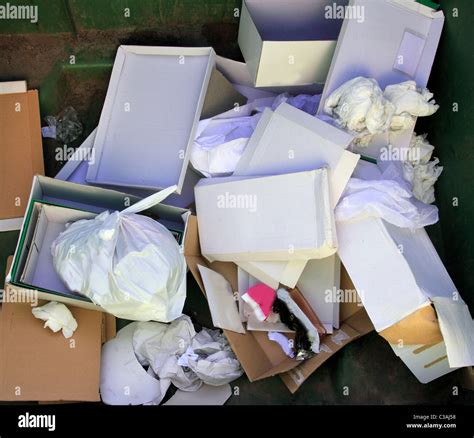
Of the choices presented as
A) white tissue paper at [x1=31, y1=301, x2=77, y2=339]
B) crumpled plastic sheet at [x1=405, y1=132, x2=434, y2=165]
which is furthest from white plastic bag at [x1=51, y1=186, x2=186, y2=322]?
crumpled plastic sheet at [x1=405, y1=132, x2=434, y2=165]

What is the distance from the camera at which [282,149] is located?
2.93m

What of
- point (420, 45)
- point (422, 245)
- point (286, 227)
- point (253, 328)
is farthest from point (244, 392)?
point (420, 45)

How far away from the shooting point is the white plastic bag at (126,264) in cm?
276

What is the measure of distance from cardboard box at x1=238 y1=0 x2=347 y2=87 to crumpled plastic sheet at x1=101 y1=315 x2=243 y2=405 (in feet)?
4.06

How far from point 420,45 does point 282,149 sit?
33.9 inches

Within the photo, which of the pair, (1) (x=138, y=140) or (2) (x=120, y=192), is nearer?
(2) (x=120, y=192)

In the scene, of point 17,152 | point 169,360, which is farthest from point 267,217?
point 17,152

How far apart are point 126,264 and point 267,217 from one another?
2.03 feet

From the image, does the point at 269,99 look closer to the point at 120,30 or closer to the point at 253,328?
the point at 120,30

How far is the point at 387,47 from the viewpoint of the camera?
3.13 m

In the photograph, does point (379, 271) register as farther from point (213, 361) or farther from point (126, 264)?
point (126, 264)

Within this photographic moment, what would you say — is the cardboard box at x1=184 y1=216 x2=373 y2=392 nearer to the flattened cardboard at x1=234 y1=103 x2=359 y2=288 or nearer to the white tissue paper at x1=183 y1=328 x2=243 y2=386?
the white tissue paper at x1=183 y1=328 x2=243 y2=386

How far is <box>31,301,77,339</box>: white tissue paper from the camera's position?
2891 millimetres

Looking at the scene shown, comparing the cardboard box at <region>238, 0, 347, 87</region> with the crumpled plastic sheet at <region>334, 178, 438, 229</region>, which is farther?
the cardboard box at <region>238, 0, 347, 87</region>
